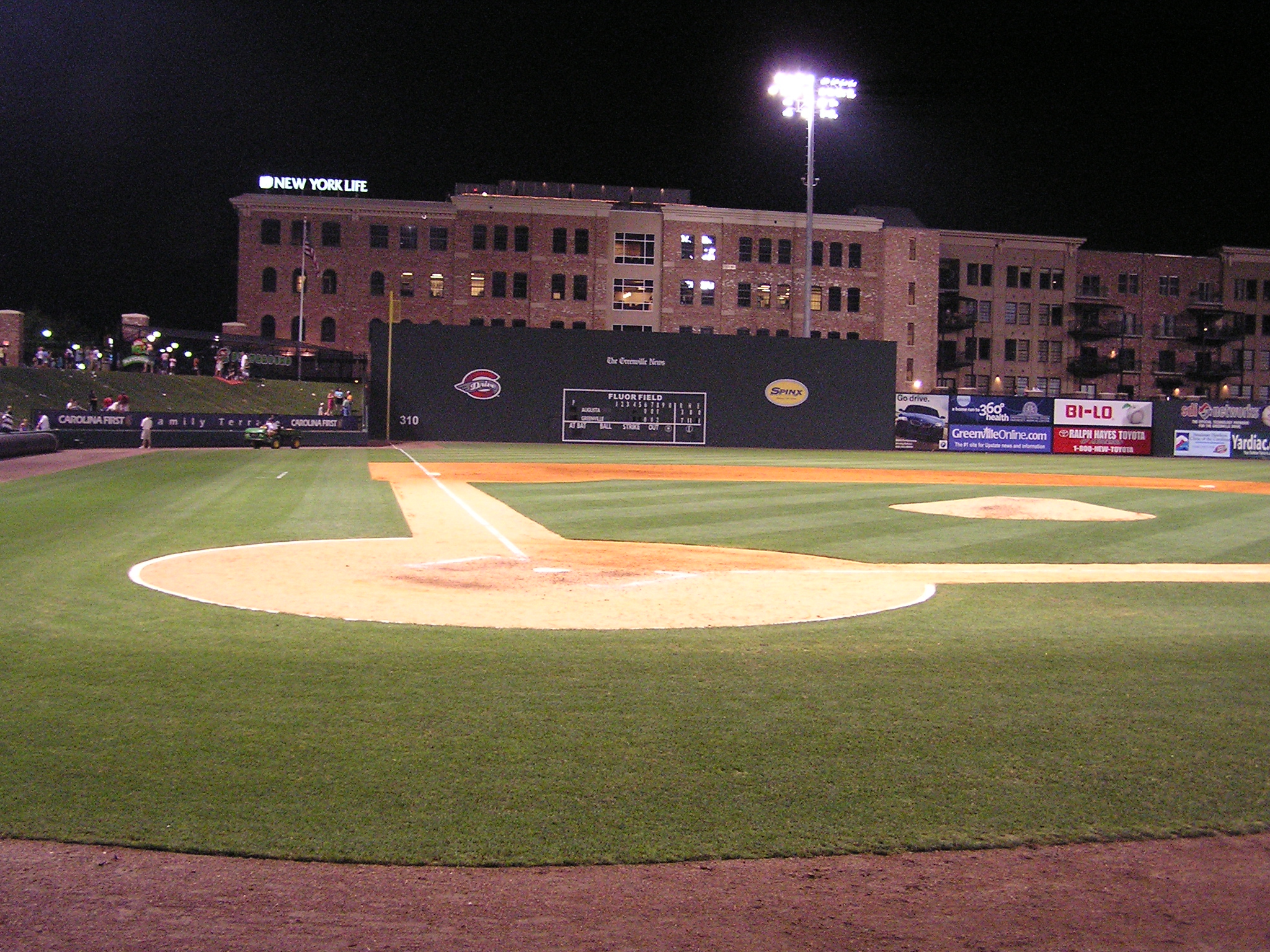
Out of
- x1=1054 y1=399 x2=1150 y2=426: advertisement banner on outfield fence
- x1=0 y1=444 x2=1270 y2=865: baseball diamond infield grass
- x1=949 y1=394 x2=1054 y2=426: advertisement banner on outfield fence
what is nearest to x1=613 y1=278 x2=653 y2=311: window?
x1=949 y1=394 x2=1054 y2=426: advertisement banner on outfield fence

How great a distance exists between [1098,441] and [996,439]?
17.8 feet

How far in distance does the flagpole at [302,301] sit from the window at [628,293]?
1906 cm

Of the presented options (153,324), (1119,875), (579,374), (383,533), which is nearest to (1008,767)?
(1119,875)

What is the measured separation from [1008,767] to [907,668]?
1.96 m

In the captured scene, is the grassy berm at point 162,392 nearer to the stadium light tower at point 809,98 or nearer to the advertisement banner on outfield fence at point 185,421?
the advertisement banner on outfield fence at point 185,421

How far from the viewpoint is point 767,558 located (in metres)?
12.6

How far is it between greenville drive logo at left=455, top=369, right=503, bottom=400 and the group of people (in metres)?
5.06

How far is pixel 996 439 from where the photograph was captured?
170 ft

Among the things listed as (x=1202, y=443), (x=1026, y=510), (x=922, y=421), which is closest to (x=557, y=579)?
(x=1026, y=510)

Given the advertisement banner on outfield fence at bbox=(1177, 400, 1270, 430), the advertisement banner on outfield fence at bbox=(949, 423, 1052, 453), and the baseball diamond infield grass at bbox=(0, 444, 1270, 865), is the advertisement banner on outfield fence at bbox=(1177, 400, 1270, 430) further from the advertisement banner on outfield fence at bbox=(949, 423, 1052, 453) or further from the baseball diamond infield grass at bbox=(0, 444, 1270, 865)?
the baseball diamond infield grass at bbox=(0, 444, 1270, 865)

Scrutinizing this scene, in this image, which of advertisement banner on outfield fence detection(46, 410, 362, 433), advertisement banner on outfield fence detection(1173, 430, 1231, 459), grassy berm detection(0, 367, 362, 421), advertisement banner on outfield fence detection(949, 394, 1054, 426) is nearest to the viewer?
advertisement banner on outfield fence detection(46, 410, 362, 433)

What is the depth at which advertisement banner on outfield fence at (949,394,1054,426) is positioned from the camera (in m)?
51.7

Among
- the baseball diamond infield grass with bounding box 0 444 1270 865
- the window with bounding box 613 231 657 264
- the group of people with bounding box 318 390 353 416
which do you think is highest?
the window with bounding box 613 231 657 264

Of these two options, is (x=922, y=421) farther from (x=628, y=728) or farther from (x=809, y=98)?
(x=628, y=728)
